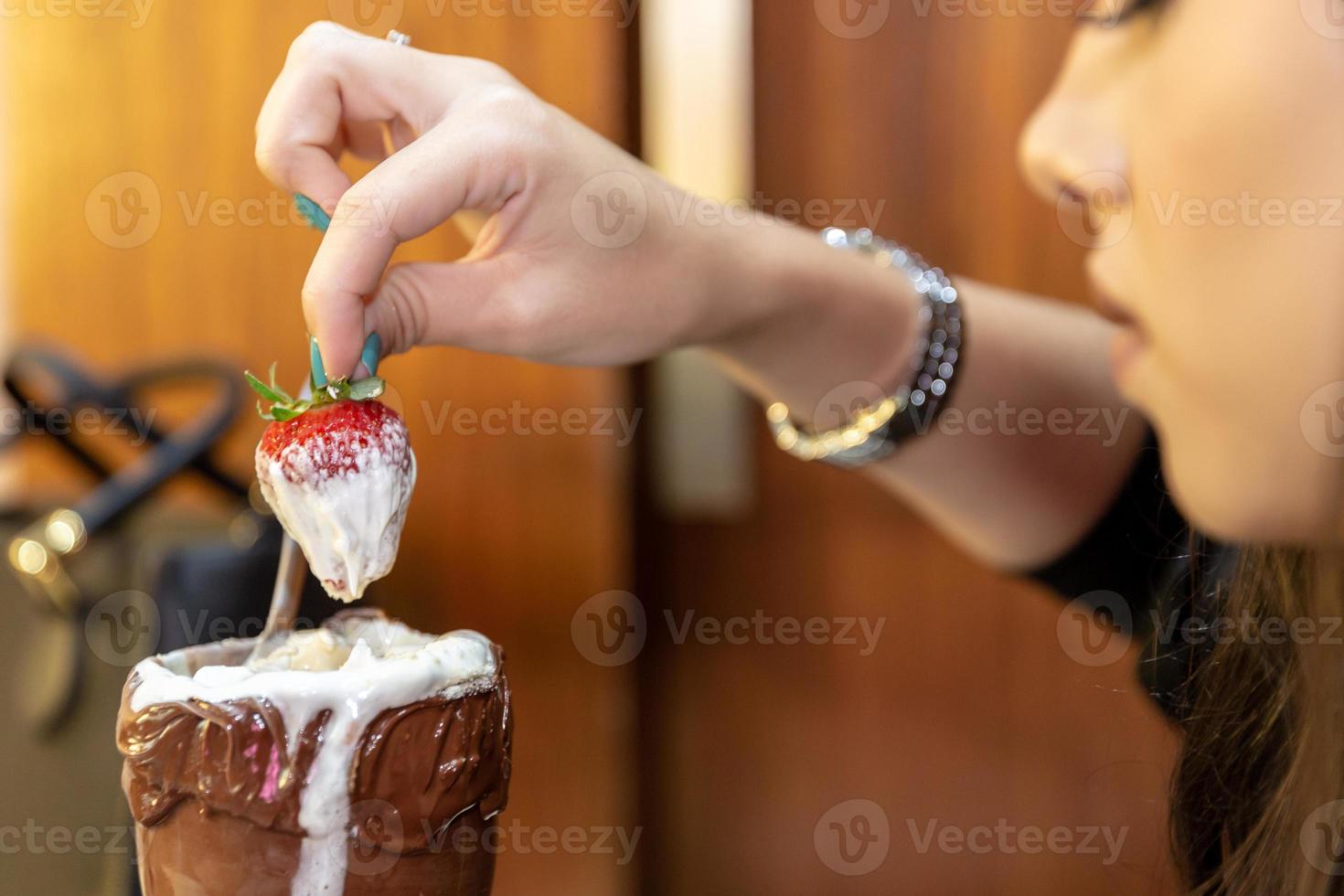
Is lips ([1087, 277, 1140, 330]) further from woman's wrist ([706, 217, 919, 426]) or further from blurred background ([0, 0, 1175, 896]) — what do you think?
blurred background ([0, 0, 1175, 896])

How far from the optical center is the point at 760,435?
6.95 ft

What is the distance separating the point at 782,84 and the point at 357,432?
1.53 m

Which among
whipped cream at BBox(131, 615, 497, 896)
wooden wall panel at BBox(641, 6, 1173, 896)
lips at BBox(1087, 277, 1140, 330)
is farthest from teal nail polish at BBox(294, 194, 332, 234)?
wooden wall panel at BBox(641, 6, 1173, 896)

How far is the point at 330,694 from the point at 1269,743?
0.63m

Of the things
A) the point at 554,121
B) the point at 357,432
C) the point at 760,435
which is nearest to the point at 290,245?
the point at 760,435

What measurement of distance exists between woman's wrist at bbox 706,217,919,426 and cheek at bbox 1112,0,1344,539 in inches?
12.2

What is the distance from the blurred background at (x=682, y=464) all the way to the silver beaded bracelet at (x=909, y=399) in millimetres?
736

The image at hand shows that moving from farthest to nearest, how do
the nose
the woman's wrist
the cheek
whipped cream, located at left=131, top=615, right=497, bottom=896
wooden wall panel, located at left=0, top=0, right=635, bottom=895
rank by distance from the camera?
wooden wall panel, located at left=0, top=0, right=635, bottom=895 → the woman's wrist → the nose → the cheek → whipped cream, located at left=131, top=615, right=497, bottom=896

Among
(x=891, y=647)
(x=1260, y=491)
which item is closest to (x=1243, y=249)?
(x=1260, y=491)

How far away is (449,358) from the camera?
6.31 feet

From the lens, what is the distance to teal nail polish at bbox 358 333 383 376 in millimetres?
757

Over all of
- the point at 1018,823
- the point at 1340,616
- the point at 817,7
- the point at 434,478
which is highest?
the point at 817,7

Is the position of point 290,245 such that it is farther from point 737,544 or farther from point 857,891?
point 857,891

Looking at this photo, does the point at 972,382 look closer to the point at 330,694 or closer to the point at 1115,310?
the point at 1115,310
